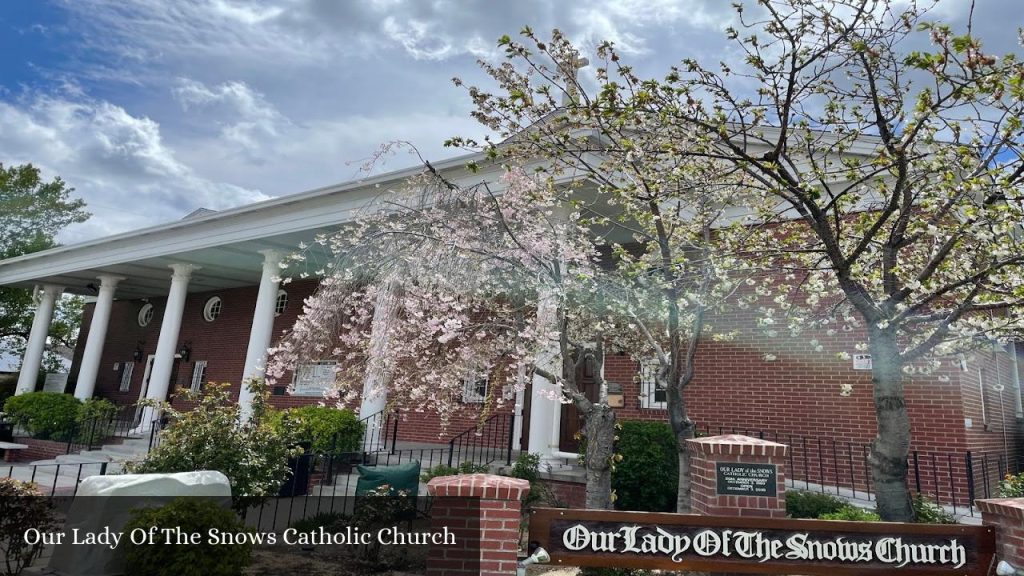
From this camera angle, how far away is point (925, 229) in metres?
6.59

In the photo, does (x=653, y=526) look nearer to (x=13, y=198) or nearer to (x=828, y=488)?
(x=828, y=488)

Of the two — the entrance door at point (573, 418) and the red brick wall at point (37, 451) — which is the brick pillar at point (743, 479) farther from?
the red brick wall at point (37, 451)

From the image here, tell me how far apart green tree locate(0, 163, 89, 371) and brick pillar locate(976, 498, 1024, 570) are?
35513mm

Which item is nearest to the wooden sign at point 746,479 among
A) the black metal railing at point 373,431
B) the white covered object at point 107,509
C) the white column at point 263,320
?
the white covered object at point 107,509

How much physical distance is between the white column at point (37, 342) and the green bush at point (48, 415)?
4.05m

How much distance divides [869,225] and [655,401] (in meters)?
6.28

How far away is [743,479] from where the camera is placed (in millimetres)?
5750

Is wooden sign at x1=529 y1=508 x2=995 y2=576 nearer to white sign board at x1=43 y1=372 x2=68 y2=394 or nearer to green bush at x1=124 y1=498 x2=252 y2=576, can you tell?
green bush at x1=124 y1=498 x2=252 y2=576

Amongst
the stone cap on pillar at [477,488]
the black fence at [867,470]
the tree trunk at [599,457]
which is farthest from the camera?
the black fence at [867,470]

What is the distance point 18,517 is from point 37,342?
20098 millimetres

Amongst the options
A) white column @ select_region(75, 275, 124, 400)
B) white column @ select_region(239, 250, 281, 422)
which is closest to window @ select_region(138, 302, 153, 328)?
white column @ select_region(75, 275, 124, 400)

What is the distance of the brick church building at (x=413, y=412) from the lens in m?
10.3

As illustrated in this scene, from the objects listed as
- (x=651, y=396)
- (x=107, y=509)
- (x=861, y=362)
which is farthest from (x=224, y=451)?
(x=861, y=362)

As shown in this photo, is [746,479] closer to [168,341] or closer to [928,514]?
[928,514]
